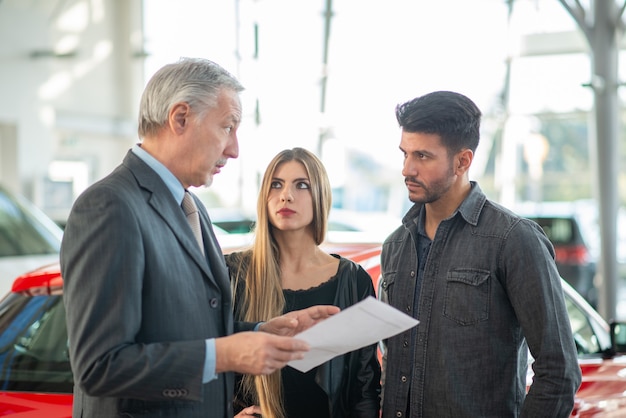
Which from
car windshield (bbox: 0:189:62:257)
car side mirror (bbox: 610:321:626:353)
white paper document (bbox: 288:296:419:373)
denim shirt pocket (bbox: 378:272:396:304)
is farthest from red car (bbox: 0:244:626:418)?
car windshield (bbox: 0:189:62:257)

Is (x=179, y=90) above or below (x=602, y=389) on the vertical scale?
above

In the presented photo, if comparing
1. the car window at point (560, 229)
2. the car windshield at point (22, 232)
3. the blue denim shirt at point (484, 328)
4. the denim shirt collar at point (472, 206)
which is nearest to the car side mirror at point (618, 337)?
the blue denim shirt at point (484, 328)

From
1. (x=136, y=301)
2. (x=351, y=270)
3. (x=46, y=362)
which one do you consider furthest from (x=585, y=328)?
Answer: (x=136, y=301)

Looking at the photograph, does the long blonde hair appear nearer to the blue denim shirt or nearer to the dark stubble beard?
the blue denim shirt

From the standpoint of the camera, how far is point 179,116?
178cm

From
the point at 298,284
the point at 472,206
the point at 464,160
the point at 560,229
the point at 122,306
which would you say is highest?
the point at 464,160

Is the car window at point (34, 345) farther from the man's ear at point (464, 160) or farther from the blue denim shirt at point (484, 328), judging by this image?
the man's ear at point (464, 160)

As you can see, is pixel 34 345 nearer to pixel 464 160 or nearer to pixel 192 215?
pixel 192 215

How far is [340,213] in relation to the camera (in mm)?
13281

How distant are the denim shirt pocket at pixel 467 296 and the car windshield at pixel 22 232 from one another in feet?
15.5

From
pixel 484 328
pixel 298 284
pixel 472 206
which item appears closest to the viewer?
pixel 484 328

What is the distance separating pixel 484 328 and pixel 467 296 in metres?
0.09

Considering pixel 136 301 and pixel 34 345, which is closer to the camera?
pixel 136 301

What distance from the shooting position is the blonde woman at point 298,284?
260 centimetres
